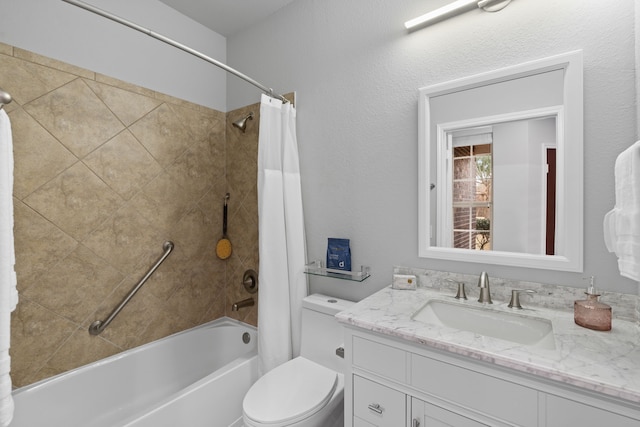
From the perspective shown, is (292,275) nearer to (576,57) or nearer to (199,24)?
(576,57)

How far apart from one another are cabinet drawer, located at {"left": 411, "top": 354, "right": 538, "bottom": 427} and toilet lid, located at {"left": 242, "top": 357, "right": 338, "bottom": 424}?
520mm

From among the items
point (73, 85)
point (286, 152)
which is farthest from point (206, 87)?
point (286, 152)

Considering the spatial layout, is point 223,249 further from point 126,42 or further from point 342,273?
point 126,42

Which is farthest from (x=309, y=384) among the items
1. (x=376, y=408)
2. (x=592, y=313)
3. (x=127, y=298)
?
(x=127, y=298)

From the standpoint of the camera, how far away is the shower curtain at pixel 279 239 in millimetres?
1670

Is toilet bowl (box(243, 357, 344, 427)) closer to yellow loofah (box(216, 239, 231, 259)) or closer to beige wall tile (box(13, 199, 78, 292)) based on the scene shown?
yellow loofah (box(216, 239, 231, 259))

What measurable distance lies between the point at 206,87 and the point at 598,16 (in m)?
2.31

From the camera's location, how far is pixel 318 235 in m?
1.85

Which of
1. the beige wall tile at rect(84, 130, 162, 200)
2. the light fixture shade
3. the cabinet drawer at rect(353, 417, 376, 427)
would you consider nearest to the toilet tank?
the cabinet drawer at rect(353, 417, 376, 427)

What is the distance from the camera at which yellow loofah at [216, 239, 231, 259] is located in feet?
7.39

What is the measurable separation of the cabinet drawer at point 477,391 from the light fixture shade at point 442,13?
1507 mm

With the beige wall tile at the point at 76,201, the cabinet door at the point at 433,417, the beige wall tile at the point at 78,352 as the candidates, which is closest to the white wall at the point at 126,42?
the beige wall tile at the point at 76,201

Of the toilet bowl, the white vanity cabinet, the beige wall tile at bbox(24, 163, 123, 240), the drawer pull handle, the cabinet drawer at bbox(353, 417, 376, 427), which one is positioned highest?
the beige wall tile at bbox(24, 163, 123, 240)

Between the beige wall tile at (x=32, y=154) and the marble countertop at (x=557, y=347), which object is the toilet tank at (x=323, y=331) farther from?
the beige wall tile at (x=32, y=154)
